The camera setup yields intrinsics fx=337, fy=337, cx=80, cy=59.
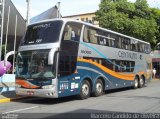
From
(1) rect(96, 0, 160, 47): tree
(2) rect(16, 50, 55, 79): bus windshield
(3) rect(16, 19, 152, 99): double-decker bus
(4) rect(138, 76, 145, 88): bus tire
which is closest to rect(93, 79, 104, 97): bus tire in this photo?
(3) rect(16, 19, 152, 99): double-decker bus

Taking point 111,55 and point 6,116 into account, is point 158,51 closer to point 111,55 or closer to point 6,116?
point 111,55

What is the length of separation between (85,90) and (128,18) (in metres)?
20.3

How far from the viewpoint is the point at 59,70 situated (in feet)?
47.4

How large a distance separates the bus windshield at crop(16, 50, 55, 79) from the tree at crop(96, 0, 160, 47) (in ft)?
65.6

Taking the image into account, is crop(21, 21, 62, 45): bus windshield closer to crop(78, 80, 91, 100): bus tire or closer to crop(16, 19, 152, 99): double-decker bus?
crop(16, 19, 152, 99): double-decker bus

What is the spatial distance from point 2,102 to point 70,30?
464cm

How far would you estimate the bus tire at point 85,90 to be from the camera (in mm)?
16120

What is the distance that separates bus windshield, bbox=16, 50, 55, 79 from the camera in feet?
47.1

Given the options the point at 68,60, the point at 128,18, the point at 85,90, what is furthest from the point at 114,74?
the point at 128,18

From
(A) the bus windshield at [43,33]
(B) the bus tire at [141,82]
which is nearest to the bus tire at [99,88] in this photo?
(A) the bus windshield at [43,33]

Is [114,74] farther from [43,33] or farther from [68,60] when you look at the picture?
[43,33]

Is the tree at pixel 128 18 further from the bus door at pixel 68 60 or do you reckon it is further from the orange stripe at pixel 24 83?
the orange stripe at pixel 24 83

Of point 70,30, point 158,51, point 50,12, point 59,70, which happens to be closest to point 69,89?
point 59,70

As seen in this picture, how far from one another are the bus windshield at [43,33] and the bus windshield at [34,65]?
0.56 m
